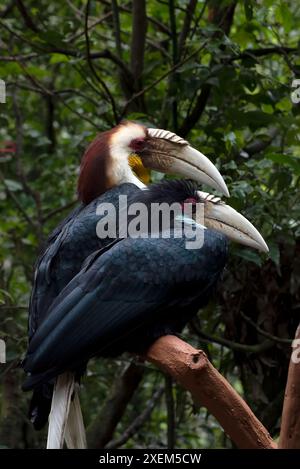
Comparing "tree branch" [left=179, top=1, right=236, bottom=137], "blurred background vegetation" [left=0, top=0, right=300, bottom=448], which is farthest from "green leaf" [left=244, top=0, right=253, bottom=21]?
"tree branch" [left=179, top=1, right=236, bottom=137]

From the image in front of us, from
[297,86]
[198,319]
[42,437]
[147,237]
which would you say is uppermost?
[297,86]

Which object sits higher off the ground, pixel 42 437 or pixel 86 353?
pixel 86 353

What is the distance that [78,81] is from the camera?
4586mm

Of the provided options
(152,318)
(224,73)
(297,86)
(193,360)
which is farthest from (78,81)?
(193,360)

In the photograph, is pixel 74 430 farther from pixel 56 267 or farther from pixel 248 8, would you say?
pixel 248 8

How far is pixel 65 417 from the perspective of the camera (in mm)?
2654

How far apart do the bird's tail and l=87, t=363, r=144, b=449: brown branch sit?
1209mm

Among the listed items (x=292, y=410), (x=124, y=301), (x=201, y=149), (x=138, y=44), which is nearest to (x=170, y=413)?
(x=201, y=149)

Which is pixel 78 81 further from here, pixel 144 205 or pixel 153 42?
pixel 144 205

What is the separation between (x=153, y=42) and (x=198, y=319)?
145 cm

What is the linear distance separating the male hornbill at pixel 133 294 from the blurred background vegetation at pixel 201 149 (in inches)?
16.0

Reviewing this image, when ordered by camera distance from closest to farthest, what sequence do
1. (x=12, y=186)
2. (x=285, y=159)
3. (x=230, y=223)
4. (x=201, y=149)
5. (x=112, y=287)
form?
(x=112, y=287) → (x=230, y=223) → (x=285, y=159) → (x=201, y=149) → (x=12, y=186)

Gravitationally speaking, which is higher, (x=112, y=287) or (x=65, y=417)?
(x=112, y=287)

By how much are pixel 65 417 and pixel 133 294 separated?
1.42ft
